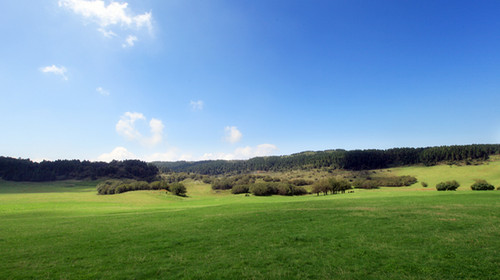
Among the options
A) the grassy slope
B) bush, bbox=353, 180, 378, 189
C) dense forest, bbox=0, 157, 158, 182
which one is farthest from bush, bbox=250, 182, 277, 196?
dense forest, bbox=0, 157, 158, 182

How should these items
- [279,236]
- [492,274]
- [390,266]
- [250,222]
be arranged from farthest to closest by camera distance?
[250,222], [279,236], [390,266], [492,274]

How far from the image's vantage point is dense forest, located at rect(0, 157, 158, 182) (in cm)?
15150

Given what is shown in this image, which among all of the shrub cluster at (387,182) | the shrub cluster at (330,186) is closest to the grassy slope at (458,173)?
the shrub cluster at (387,182)

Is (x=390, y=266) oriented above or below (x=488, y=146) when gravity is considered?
below

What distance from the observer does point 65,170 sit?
552ft

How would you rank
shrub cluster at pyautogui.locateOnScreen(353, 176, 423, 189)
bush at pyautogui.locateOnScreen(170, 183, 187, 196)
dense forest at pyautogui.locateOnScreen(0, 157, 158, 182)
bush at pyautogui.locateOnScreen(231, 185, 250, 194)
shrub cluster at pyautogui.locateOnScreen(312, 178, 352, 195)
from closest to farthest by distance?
shrub cluster at pyautogui.locateOnScreen(312, 178, 352, 195) < bush at pyautogui.locateOnScreen(170, 183, 187, 196) < shrub cluster at pyautogui.locateOnScreen(353, 176, 423, 189) < bush at pyautogui.locateOnScreen(231, 185, 250, 194) < dense forest at pyautogui.locateOnScreen(0, 157, 158, 182)

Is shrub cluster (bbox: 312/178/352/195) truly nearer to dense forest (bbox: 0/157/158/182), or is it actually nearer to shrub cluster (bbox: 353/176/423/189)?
shrub cluster (bbox: 353/176/423/189)

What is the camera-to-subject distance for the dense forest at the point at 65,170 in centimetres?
15150

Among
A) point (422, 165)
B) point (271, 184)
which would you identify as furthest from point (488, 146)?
point (271, 184)

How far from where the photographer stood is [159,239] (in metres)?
16.2

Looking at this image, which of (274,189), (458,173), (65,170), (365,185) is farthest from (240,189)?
(65,170)

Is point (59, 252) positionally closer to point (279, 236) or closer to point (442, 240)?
point (279, 236)

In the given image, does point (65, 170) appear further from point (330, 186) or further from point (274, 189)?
→ point (330, 186)

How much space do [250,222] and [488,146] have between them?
209553 mm
